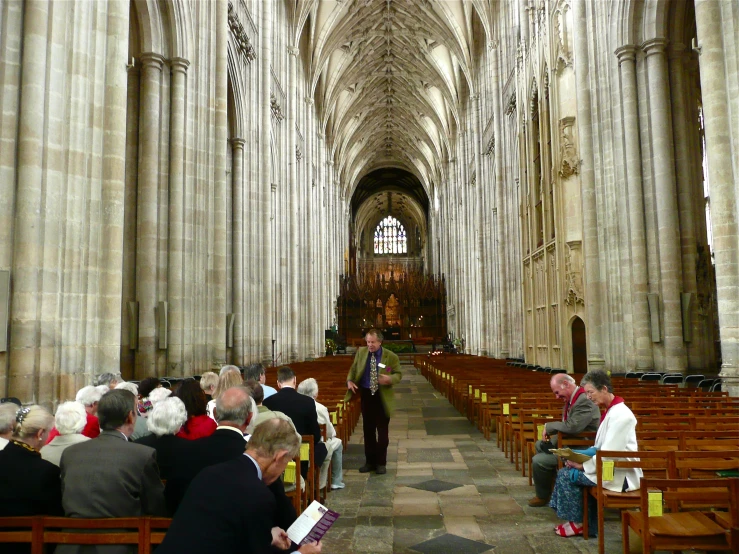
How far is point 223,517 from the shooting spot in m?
2.05

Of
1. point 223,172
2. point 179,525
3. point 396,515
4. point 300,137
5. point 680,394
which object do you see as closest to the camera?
point 179,525

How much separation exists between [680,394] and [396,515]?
5.76 meters

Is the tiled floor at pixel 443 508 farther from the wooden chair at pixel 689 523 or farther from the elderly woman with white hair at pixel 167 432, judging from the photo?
the elderly woman with white hair at pixel 167 432

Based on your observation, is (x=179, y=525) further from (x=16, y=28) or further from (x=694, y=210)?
(x=694, y=210)

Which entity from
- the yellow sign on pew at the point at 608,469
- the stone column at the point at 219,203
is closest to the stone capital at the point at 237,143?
the stone column at the point at 219,203

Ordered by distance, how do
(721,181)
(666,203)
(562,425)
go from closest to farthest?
(562,425)
(721,181)
(666,203)

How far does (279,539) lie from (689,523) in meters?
2.51

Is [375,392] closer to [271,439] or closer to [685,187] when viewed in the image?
[271,439]

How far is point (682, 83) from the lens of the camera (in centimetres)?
1334

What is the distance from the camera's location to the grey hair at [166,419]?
3.34 meters

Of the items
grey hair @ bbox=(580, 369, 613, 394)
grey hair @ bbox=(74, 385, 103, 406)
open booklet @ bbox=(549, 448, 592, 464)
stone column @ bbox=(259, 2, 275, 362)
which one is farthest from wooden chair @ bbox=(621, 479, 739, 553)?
stone column @ bbox=(259, 2, 275, 362)

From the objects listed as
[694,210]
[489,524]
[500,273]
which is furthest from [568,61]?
[489,524]

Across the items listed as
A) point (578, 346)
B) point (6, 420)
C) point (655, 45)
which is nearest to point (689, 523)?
point (6, 420)

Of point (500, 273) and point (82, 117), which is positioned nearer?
point (82, 117)
